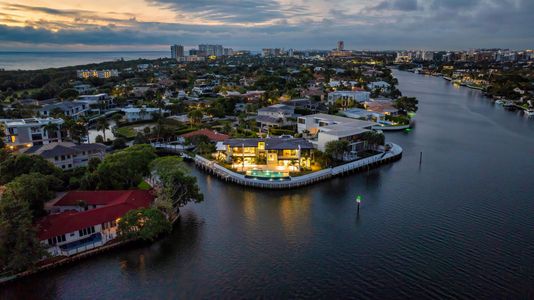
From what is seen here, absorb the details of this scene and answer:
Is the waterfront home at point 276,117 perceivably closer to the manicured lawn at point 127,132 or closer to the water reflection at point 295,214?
the manicured lawn at point 127,132

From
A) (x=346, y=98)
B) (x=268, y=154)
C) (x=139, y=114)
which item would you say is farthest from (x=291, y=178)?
(x=346, y=98)

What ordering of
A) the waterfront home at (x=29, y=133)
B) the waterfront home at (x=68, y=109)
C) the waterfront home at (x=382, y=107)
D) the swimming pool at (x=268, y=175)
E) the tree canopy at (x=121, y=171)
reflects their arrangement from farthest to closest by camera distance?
the waterfront home at (x=382, y=107) → the waterfront home at (x=68, y=109) → the waterfront home at (x=29, y=133) → the swimming pool at (x=268, y=175) → the tree canopy at (x=121, y=171)

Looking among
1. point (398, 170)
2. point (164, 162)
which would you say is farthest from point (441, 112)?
point (164, 162)

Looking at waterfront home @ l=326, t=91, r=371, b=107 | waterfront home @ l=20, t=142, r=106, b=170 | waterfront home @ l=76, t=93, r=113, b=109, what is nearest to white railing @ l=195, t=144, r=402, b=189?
waterfront home @ l=20, t=142, r=106, b=170

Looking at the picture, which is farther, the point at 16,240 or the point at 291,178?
the point at 291,178

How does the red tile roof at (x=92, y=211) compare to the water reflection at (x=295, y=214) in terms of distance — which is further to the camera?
the water reflection at (x=295, y=214)

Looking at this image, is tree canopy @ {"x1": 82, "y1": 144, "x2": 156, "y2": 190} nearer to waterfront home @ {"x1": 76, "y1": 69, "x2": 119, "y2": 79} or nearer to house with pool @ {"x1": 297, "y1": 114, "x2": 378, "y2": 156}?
house with pool @ {"x1": 297, "y1": 114, "x2": 378, "y2": 156}

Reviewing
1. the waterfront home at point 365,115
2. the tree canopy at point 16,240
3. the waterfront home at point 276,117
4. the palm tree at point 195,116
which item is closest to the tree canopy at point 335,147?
the waterfront home at point 276,117

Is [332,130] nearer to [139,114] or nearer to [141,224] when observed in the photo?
[141,224]

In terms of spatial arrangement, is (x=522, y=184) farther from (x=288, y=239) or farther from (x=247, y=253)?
(x=247, y=253)
